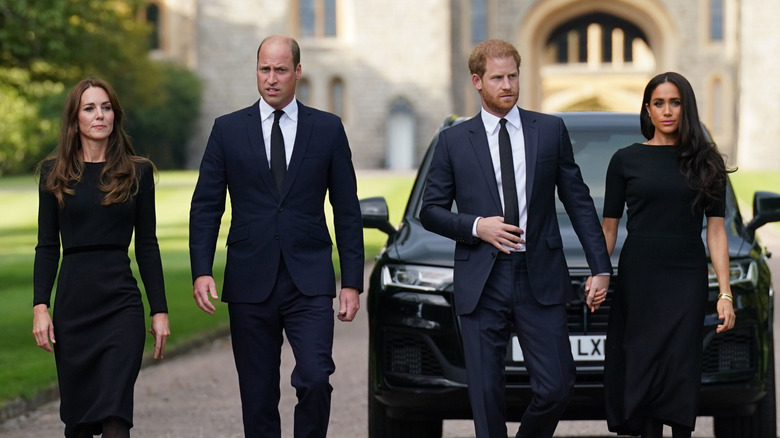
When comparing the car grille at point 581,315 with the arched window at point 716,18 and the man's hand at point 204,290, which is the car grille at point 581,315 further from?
the arched window at point 716,18

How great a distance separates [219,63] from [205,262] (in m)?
46.7

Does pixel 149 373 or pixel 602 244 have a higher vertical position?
pixel 602 244

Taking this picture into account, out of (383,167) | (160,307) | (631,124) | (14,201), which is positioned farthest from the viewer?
(383,167)

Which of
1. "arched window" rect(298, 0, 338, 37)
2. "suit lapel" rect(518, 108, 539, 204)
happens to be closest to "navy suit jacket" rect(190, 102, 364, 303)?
"suit lapel" rect(518, 108, 539, 204)

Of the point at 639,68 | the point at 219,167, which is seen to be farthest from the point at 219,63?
the point at 219,167

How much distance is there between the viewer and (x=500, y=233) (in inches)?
203

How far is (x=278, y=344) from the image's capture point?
5359 mm

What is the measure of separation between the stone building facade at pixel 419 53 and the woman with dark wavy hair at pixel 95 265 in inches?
1771

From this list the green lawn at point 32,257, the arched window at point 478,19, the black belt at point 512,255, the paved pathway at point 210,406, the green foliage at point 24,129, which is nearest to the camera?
the black belt at point 512,255

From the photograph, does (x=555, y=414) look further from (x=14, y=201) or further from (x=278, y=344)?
(x=14, y=201)

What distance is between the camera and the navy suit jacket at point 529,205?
5.28 metres

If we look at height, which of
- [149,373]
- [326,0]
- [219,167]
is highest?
[326,0]

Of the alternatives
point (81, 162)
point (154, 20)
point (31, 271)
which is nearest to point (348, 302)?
point (81, 162)

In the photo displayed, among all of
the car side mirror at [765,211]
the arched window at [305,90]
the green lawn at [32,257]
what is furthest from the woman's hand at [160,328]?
the arched window at [305,90]
